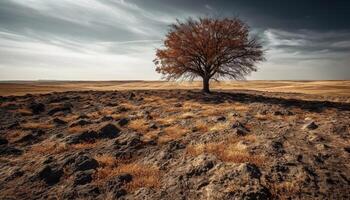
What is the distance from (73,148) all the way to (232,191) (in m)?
7.64

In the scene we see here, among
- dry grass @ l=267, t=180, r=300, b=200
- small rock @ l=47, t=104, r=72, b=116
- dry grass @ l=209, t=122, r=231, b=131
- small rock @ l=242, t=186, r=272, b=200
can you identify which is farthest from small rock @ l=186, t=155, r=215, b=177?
small rock @ l=47, t=104, r=72, b=116

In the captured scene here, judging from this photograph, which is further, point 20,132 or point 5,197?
point 20,132

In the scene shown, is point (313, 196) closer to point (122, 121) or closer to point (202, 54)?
point (122, 121)

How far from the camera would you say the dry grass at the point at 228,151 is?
9.06 m

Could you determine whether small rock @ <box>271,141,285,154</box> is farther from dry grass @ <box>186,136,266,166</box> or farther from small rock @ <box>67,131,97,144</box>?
small rock @ <box>67,131,97,144</box>

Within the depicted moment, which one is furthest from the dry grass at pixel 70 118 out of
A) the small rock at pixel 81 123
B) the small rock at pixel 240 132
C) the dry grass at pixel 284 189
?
the dry grass at pixel 284 189

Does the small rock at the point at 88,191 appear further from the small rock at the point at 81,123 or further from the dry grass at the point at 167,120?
the small rock at the point at 81,123

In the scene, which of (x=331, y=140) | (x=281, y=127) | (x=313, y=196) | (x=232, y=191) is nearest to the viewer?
(x=313, y=196)

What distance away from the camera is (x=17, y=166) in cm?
929

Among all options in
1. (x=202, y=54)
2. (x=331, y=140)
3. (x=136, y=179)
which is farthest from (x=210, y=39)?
(x=136, y=179)

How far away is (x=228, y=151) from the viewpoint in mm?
10000

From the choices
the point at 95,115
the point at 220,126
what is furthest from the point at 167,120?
the point at 95,115

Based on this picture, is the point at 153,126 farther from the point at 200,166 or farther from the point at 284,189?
the point at 284,189

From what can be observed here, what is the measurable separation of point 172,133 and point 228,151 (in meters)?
4.14
